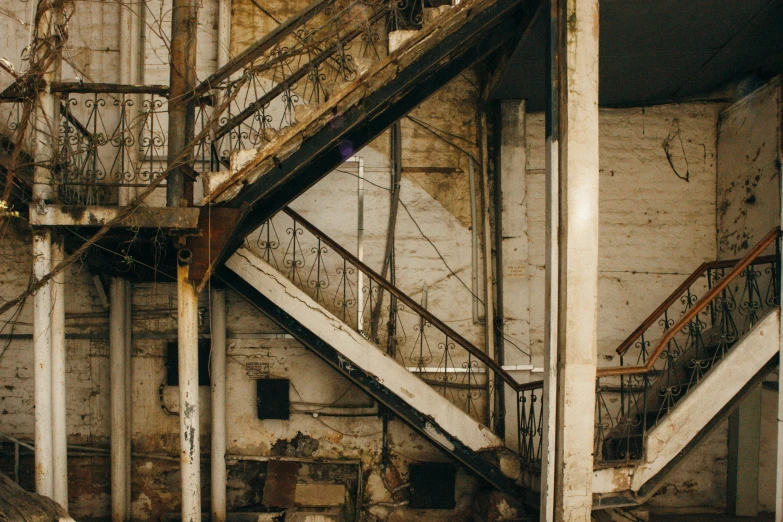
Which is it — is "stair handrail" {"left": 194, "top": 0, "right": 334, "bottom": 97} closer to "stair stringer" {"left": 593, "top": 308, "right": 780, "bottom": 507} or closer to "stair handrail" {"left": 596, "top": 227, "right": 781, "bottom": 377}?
"stair handrail" {"left": 596, "top": 227, "right": 781, "bottom": 377}

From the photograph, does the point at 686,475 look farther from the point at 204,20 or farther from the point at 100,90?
the point at 204,20

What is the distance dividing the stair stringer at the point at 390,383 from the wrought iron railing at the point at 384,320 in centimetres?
88

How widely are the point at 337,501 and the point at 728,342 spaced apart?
4.90 m

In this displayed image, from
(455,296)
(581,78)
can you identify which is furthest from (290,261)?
(581,78)

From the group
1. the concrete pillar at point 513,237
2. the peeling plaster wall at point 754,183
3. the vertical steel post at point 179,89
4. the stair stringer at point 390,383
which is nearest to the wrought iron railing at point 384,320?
the concrete pillar at point 513,237

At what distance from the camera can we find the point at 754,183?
734 cm

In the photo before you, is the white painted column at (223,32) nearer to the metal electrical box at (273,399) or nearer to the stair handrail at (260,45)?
the stair handrail at (260,45)

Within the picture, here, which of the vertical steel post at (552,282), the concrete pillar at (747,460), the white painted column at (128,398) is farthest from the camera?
the concrete pillar at (747,460)

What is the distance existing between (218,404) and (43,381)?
7.08 ft

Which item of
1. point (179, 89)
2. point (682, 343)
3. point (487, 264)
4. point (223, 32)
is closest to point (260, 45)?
point (179, 89)

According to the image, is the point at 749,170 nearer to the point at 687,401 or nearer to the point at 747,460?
the point at 687,401

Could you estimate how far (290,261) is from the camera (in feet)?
24.4

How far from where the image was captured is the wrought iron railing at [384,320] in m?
7.45

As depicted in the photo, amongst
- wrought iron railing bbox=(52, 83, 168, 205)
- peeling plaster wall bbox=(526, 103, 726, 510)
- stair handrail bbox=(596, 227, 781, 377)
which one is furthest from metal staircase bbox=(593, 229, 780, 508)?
wrought iron railing bbox=(52, 83, 168, 205)
